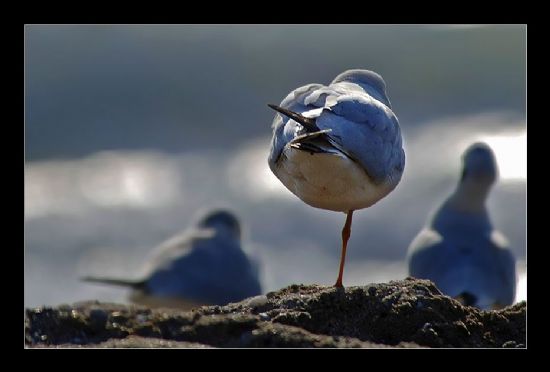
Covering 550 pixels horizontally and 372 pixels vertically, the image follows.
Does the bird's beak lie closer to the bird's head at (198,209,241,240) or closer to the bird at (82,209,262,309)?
the bird at (82,209,262,309)

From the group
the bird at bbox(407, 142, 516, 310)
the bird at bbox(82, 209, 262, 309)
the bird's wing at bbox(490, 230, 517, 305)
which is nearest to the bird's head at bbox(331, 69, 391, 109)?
the bird at bbox(407, 142, 516, 310)

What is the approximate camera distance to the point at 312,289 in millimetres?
6363

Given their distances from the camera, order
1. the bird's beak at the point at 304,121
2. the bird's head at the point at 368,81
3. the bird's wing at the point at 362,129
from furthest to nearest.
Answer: the bird's head at the point at 368,81, the bird's wing at the point at 362,129, the bird's beak at the point at 304,121

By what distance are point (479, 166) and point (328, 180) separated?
5.30 m

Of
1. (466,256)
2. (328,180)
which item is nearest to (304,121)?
(328,180)

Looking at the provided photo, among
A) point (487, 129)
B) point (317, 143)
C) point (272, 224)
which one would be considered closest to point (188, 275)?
point (272, 224)

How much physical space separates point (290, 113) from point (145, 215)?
8.22 metres

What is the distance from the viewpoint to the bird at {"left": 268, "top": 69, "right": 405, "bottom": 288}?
6.12 meters

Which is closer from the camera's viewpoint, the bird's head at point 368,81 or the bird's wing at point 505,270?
the bird's head at point 368,81

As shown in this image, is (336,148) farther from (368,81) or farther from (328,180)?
(368,81)

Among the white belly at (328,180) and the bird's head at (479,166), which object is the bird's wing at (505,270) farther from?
the white belly at (328,180)

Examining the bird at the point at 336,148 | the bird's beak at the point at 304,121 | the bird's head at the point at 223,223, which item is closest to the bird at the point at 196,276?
the bird's head at the point at 223,223

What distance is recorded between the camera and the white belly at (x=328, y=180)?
621cm

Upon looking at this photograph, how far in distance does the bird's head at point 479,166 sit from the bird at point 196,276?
2.10m
